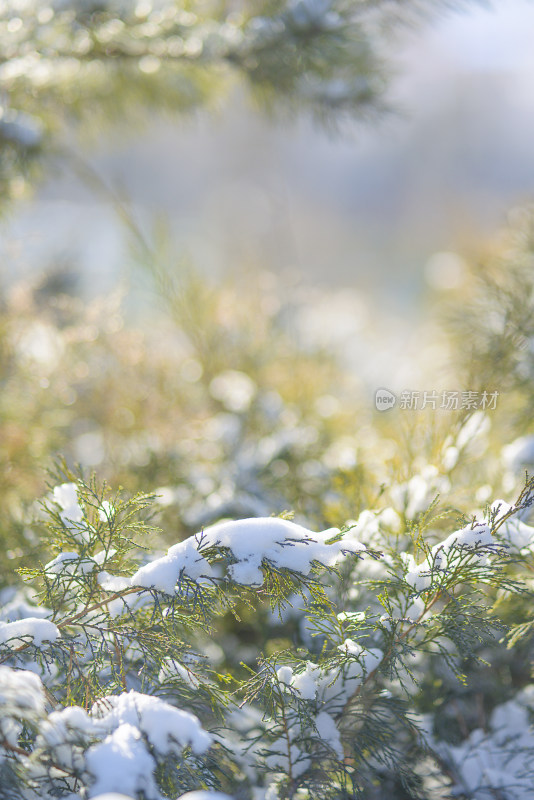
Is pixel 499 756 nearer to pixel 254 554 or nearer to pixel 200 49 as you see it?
pixel 254 554

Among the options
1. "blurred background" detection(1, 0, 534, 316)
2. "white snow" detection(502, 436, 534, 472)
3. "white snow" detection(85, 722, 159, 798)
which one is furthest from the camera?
"blurred background" detection(1, 0, 534, 316)

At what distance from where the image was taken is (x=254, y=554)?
2.11 ft

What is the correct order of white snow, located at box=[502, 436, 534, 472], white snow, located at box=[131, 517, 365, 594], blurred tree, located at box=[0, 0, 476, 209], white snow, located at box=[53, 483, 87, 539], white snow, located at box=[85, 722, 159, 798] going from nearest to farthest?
white snow, located at box=[85, 722, 159, 798], white snow, located at box=[131, 517, 365, 594], white snow, located at box=[53, 483, 87, 539], white snow, located at box=[502, 436, 534, 472], blurred tree, located at box=[0, 0, 476, 209]

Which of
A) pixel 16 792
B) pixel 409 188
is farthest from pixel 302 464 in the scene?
pixel 409 188

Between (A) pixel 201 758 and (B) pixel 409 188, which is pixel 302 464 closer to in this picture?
(A) pixel 201 758

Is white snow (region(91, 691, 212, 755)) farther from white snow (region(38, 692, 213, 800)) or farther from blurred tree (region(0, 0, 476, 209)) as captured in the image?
blurred tree (region(0, 0, 476, 209))

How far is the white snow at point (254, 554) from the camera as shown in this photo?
64 centimetres

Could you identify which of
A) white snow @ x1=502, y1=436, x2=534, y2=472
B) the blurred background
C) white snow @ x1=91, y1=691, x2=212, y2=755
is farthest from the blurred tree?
the blurred background

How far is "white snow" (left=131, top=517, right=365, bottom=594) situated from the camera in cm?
64

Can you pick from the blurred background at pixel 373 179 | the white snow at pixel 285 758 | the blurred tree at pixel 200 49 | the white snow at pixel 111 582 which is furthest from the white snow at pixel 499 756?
the blurred background at pixel 373 179

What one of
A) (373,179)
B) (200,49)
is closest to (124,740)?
(200,49)

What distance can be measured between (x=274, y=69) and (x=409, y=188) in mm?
9969

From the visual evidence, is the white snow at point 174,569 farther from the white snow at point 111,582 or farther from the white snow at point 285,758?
the white snow at point 285,758

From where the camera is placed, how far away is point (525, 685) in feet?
3.34
